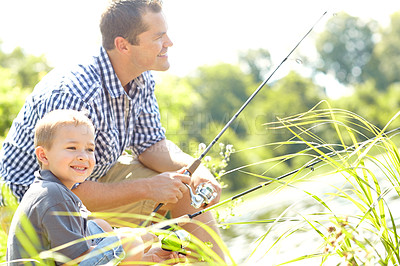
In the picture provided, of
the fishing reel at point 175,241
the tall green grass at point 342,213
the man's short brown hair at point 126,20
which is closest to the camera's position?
the tall green grass at point 342,213

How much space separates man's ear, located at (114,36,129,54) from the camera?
9.99ft

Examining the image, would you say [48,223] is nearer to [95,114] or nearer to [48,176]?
[48,176]

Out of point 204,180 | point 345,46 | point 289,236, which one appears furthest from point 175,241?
point 345,46

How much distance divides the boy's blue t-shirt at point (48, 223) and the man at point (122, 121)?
0.75 metres

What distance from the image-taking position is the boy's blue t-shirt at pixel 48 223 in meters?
1.71

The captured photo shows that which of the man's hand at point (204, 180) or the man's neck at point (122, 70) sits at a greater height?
the man's neck at point (122, 70)

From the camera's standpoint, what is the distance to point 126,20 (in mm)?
3154

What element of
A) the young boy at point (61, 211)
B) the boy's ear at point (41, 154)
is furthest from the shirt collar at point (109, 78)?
the boy's ear at point (41, 154)

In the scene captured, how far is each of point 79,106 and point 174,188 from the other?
58cm

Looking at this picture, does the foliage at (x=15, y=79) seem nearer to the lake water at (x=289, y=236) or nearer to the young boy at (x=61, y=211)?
the lake water at (x=289, y=236)

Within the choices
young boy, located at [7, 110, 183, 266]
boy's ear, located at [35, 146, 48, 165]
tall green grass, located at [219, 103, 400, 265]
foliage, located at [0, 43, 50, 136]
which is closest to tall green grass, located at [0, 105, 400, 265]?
tall green grass, located at [219, 103, 400, 265]

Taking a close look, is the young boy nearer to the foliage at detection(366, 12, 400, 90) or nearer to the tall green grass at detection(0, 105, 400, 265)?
the tall green grass at detection(0, 105, 400, 265)

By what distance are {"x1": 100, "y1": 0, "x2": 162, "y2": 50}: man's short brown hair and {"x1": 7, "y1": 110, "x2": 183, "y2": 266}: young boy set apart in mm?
1173

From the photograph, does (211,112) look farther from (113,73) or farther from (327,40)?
(113,73)
